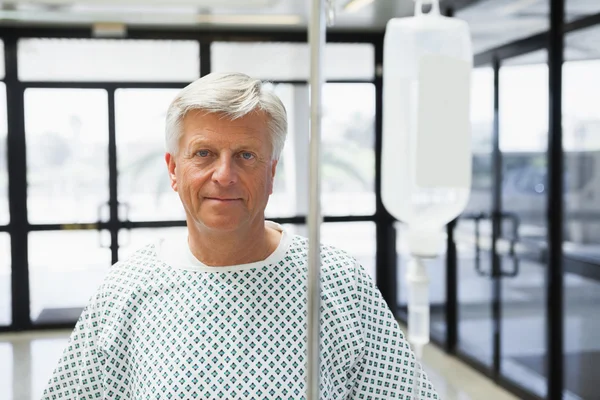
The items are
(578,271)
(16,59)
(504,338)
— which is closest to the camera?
(578,271)

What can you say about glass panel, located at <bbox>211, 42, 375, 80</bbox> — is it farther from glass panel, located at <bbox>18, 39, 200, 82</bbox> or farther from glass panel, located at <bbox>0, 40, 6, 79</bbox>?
glass panel, located at <bbox>0, 40, 6, 79</bbox>

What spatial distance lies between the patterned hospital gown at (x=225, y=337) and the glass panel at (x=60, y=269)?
4.17 meters

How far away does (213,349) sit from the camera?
3.12ft

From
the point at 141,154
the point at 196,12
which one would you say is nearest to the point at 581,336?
the point at 196,12

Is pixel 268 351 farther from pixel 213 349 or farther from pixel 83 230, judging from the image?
pixel 83 230

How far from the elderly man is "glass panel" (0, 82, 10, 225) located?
4304mm

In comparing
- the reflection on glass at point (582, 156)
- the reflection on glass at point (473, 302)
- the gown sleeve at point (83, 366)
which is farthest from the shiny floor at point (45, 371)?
the gown sleeve at point (83, 366)

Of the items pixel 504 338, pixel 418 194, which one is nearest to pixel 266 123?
pixel 418 194

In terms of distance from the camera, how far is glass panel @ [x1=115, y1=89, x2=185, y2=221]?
5.08 m

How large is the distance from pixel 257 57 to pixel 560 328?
3071 mm

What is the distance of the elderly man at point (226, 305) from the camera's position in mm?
913

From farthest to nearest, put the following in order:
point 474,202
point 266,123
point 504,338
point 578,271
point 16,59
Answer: point 16,59, point 474,202, point 504,338, point 578,271, point 266,123

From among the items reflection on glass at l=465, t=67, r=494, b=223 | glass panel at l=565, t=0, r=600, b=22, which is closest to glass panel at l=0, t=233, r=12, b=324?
reflection on glass at l=465, t=67, r=494, b=223

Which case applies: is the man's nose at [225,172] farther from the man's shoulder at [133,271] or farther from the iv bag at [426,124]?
the iv bag at [426,124]
